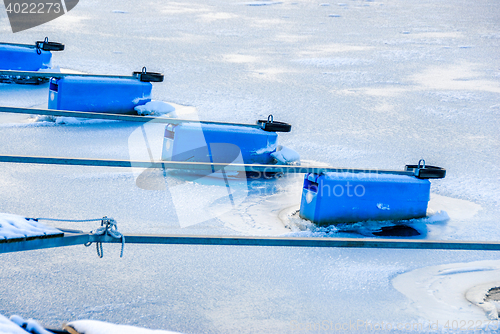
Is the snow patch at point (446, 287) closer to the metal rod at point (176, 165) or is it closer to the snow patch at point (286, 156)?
the metal rod at point (176, 165)

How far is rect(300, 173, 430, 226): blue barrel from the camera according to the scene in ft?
9.25

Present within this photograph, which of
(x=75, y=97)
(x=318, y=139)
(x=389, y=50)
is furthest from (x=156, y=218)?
(x=389, y=50)

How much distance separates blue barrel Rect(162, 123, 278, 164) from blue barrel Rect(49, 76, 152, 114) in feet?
4.82

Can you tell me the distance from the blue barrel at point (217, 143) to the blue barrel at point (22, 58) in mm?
3249

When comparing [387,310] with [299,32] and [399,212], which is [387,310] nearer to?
[399,212]

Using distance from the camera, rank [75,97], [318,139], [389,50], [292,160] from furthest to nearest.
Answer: [389,50]
[75,97]
[318,139]
[292,160]

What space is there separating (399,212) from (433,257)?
0.44 m

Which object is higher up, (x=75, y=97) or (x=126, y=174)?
(x=75, y=97)

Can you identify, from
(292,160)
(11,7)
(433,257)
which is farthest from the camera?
(11,7)

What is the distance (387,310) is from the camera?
209 centimetres

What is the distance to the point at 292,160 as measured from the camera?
12.3ft

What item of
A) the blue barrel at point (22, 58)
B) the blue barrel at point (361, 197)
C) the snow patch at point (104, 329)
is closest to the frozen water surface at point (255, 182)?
the blue barrel at point (361, 197)

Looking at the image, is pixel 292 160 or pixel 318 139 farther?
pixel 318 139

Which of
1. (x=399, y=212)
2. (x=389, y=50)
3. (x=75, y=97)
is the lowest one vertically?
(x=399, y=212)
